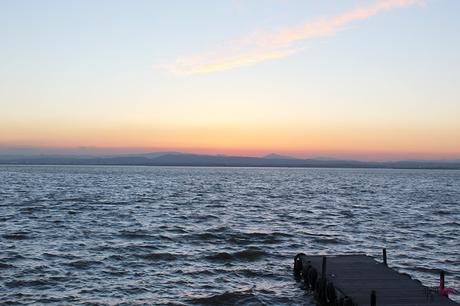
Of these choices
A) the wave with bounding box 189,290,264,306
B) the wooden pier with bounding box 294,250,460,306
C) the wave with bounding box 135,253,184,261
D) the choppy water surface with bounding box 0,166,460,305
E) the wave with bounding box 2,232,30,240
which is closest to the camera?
the wooden pier with bounding box 294,250,460,306

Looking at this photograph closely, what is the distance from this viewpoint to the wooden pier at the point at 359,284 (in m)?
17.5

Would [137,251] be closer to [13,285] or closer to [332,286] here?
[13,285]

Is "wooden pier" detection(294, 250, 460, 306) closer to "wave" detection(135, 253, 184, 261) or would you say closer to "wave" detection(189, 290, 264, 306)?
"wave" detection(189, 290, 264, 306)

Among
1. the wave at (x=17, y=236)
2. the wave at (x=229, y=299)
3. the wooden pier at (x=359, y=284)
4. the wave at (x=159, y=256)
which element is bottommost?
the wave at (x=229, y=299)

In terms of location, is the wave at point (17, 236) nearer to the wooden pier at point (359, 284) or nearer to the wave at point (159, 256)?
the wave at point (159, 256)

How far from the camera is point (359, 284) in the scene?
65.9ft

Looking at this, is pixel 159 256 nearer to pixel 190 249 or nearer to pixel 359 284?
pixel 190 249

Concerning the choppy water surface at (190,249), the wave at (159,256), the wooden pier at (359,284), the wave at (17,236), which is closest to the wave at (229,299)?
the choppy water surface at (190,249)

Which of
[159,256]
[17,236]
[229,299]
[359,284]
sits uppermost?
[359,284]

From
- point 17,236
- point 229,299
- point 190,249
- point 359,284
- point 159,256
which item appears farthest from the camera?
point 17,236

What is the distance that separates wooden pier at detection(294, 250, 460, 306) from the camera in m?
17.5

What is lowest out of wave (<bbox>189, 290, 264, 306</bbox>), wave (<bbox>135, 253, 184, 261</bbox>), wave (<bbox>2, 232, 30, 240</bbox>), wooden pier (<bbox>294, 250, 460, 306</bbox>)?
wave (<bbox>189, 290, 264, 306</bbox>)

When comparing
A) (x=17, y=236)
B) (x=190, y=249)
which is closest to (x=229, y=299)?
(x=190, y=249)

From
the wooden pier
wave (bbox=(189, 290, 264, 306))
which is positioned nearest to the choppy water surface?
wave (bbox=(189, 290, 264, 306))
